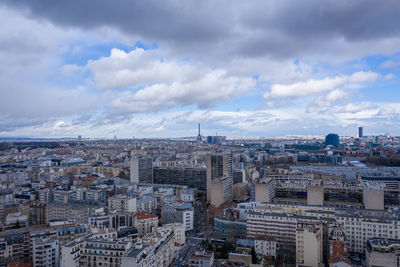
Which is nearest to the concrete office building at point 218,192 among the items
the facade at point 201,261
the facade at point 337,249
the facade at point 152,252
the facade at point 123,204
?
the facade at point 123,204

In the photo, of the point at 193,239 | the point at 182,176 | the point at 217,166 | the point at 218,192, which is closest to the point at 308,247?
the point at 193,239

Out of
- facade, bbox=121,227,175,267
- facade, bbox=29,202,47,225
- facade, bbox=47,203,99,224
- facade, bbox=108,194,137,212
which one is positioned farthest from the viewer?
facade, bbox=29,202,47,225

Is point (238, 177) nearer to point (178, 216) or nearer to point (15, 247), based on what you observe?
point (178, 216)

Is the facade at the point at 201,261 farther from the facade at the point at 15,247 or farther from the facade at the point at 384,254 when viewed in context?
the facade at the point at 15,247

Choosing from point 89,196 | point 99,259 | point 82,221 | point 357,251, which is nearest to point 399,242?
point 357,251

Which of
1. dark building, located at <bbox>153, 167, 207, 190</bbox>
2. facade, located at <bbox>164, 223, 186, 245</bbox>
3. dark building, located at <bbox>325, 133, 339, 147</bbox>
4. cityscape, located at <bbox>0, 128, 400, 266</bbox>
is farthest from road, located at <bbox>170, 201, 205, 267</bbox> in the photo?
dark building, located at <bbox>325, 133, 339, 147</bbox>

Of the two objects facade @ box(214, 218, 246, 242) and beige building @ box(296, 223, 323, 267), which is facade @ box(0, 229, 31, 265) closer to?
facade @ box(214, 218, 246, 242)

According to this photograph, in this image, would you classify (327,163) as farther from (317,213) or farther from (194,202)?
(317,213)
